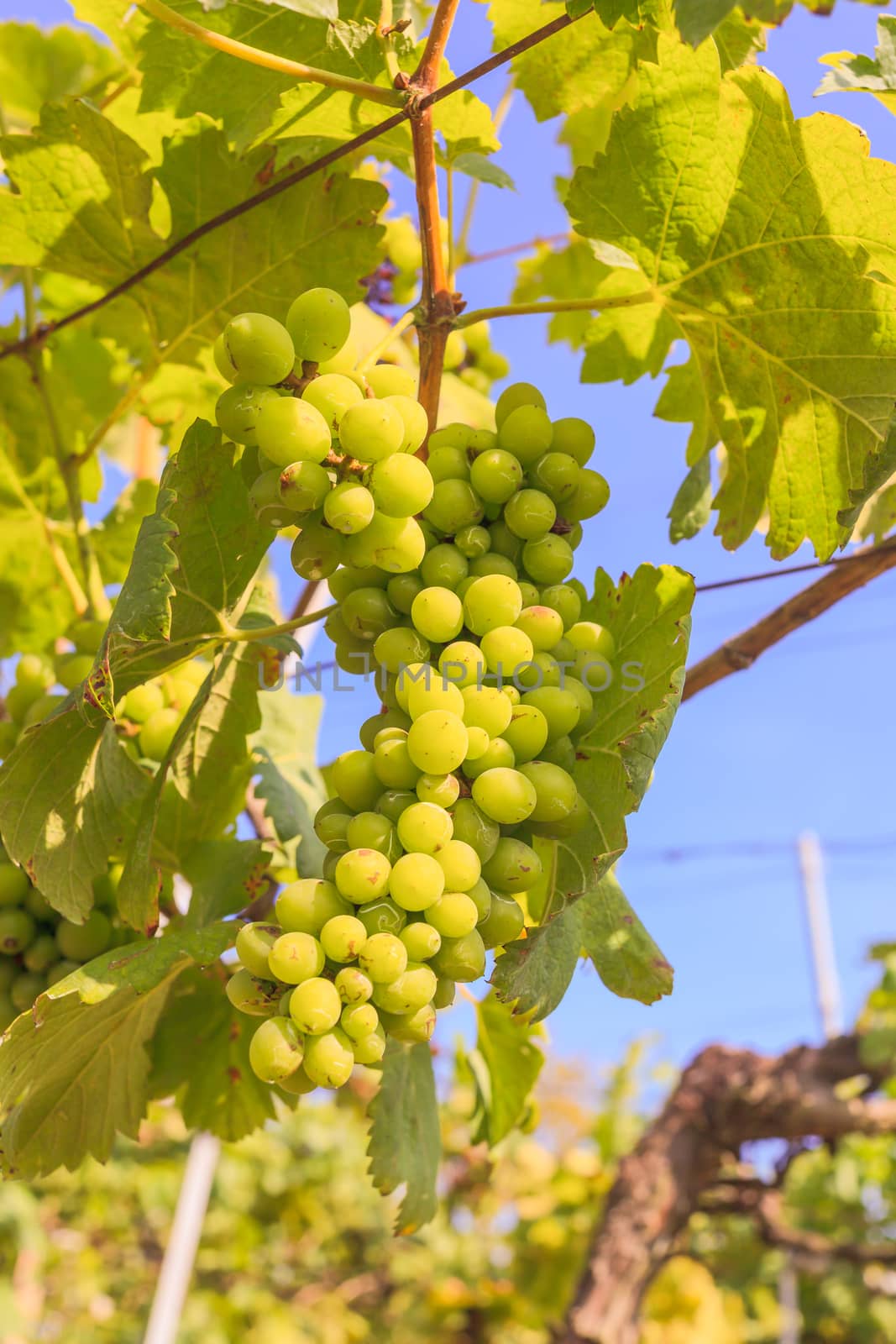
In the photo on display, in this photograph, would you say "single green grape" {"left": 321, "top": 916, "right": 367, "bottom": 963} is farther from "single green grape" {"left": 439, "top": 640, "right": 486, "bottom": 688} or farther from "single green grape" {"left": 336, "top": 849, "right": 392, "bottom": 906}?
"single green grape" {"left": 439, "top": 640, "right": 486, "bottom": 688}

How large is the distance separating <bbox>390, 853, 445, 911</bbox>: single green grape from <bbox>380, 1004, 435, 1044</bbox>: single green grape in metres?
0.05

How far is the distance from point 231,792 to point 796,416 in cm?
58

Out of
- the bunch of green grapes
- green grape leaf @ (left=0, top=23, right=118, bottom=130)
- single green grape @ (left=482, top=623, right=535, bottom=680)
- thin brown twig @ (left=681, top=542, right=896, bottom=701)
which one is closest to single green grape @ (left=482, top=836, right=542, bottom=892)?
the bunch of green grapes

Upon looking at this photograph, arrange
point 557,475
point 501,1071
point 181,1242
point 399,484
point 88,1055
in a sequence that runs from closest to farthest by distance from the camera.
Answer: point 399,484 < point 557,475 < point 88,1055 < point 501,1071 < point 181,1242

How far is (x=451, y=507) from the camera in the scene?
68 cm

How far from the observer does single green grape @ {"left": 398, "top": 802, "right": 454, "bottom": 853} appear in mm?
564

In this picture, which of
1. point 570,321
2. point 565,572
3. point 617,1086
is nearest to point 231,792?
point 565,572

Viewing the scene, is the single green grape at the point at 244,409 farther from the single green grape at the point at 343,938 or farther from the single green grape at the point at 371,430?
the single green grape at the point at 343,938

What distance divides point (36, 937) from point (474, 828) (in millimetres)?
520

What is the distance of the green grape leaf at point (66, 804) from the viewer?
74 centimetres

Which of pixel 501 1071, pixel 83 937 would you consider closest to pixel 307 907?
pixel 83 937

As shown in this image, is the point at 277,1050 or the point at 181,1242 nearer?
the point at 277,1050

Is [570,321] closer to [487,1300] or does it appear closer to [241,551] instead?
[241,551]

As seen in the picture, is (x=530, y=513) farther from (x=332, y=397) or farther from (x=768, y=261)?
(x=768, y=261)
